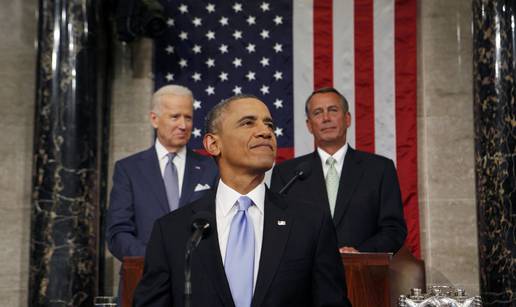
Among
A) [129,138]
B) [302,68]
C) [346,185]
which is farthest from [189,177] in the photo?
[302,68]

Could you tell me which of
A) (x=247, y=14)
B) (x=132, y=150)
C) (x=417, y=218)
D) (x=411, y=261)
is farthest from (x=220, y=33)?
(x=411, y=261)

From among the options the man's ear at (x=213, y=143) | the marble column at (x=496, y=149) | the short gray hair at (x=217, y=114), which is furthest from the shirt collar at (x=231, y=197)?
the marble column at (x=496, y=149)

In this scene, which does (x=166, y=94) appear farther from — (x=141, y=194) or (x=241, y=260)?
(x=241, y=260)

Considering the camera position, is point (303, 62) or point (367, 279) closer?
point (367, 279)

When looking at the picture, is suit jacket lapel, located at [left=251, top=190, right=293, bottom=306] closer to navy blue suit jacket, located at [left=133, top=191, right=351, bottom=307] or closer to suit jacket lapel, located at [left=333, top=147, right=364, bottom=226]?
navy blue suit jacket, located at [left=133, top=191, right=351, bottom=307]

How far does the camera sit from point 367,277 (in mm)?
4961

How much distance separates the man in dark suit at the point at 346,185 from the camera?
628 centimetres

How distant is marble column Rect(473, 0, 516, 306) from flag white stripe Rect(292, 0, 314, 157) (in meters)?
1.65

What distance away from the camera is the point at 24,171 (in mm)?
8234

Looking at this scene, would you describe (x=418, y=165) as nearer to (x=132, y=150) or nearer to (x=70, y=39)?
(x=132, y=150)

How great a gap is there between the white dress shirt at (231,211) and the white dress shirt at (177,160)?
319 centimetres

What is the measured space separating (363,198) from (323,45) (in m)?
2.29

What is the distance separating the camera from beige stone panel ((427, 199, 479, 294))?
7.88 meters

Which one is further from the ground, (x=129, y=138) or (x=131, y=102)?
(x=131, y=102)
